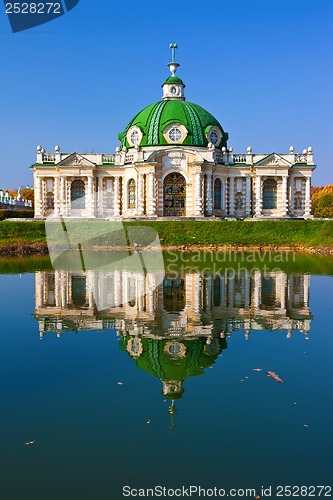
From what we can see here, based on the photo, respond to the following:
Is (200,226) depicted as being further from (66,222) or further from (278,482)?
(278,482)

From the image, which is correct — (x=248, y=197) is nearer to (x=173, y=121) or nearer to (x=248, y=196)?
(x=248, y=196)

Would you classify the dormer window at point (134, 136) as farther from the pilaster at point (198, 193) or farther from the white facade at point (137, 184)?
the pilaster at point (198, 193)

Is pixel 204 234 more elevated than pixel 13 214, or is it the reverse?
pixel 13 214

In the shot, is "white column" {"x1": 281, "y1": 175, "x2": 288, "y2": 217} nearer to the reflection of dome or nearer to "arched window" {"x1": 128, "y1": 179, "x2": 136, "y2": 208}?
"arched window" {"x1": 128, "y1": 179, "x2": 136, "y2": 208}

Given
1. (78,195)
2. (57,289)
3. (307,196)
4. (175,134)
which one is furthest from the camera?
(307,196)

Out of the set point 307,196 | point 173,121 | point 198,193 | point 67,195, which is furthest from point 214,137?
point 67,195

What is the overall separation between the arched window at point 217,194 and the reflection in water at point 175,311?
106ft

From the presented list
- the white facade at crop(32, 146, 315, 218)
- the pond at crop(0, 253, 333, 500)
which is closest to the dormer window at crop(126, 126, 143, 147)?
the white facade at crop(32, 146, 315, 218)

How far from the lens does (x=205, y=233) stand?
4775 centimetres

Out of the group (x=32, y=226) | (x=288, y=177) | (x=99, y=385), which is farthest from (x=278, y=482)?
(x=288, y=177)

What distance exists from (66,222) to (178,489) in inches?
1859

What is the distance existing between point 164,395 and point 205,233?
126 feet

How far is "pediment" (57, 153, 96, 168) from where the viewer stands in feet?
194

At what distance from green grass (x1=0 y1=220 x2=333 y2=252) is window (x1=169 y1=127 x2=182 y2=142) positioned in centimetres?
1241
